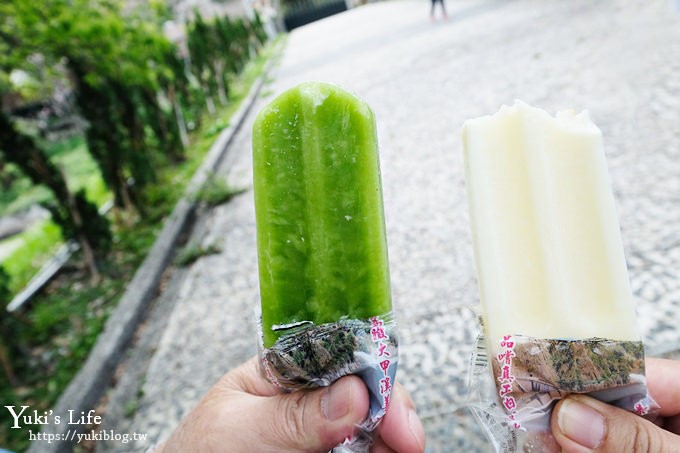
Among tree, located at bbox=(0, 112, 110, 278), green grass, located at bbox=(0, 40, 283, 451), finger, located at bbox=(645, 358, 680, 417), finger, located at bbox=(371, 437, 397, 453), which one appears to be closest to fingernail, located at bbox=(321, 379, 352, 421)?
finger, located at bbox=(371, 437, 397, 453)

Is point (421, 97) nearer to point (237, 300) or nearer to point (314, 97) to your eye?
point (237, 300)

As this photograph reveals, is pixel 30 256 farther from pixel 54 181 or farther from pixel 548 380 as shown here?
pixel 548 380

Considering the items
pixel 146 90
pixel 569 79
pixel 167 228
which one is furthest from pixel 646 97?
pixel 146 90

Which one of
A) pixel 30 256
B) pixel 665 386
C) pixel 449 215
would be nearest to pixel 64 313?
pixel 30 256

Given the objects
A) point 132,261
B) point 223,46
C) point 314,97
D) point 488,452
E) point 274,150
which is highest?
point 223,46

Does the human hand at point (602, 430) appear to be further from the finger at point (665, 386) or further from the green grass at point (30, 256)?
the green grass at point (30, 256)
